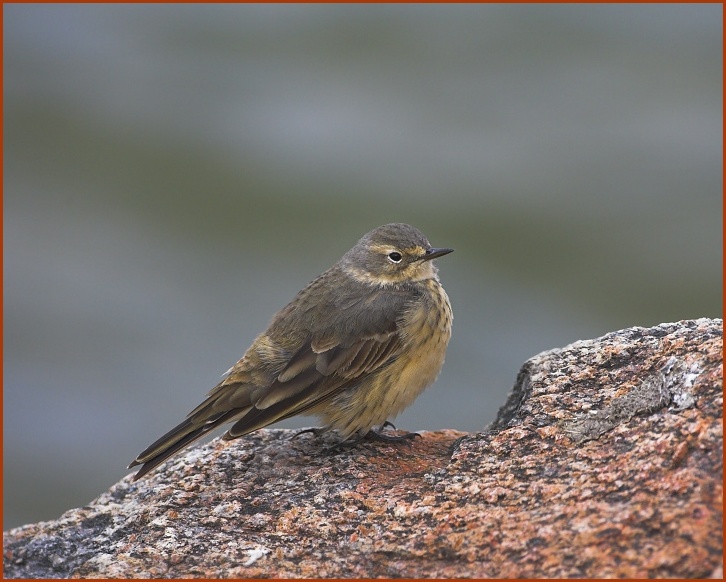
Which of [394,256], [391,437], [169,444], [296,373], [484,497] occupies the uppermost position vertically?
[394,256]

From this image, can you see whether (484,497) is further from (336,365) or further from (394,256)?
(394,256)

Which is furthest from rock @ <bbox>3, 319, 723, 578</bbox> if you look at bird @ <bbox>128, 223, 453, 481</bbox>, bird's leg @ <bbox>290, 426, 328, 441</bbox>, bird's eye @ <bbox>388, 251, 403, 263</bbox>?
bird's eye @ <bbox>388, 251, 403, 263</bbox>

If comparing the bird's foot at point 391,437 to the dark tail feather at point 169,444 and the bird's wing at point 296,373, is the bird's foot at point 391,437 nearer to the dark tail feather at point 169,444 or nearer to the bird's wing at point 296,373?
the bird's wing at point 296,373

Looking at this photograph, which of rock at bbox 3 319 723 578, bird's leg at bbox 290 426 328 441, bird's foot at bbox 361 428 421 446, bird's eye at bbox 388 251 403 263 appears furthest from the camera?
bird's eye at bbox 388 251 403 263

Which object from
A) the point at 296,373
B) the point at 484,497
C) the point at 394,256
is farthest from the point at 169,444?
the point at 394,256

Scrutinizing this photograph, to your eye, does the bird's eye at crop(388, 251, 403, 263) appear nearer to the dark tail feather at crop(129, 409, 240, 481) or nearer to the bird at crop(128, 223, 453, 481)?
the bird at crop(128, 223, 453, 481)

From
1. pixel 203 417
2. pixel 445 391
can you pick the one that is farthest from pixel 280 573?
pixel 445 391

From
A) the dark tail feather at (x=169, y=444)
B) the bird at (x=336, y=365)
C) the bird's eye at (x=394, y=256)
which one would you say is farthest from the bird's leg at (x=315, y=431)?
the bird's eye at (x=394, y=256)

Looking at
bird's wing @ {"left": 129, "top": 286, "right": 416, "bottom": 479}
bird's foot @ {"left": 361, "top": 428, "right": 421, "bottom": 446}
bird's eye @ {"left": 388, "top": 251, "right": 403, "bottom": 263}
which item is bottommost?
bird's foot @ {"left": 361, "top": 428, "right": 421, "bottom": 446}
